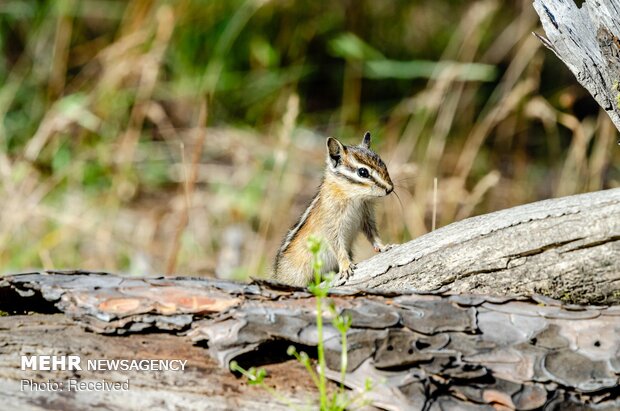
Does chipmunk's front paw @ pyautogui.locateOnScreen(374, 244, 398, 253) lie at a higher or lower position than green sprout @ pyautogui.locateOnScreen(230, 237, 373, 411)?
higher

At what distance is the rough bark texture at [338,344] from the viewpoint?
9.39 ft

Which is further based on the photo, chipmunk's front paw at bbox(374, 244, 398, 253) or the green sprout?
chipmunk's front paw at bbox(374, 244, 398, 253)

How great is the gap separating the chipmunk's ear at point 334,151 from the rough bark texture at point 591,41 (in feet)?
4.70

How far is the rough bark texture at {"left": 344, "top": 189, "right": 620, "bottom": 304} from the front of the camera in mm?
3166

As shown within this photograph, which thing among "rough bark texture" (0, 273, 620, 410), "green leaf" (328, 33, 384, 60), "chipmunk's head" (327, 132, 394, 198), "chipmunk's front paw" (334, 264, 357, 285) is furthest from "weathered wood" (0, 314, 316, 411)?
"green leaf" (328, 33, 384, 60)

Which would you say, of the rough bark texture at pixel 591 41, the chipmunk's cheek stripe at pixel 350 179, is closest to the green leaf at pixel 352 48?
the chipmunk's cheek stripe at pixel 350 179

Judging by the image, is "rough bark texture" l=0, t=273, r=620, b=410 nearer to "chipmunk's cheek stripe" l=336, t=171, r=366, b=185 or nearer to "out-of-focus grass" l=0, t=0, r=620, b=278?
"chipmunk's cheek stripe" l=336, t=171, r=366, b=185

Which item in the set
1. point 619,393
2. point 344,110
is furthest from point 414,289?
point 344,110

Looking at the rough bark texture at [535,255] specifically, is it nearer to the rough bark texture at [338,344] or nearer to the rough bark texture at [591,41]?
the rough bark texture at [338,344]

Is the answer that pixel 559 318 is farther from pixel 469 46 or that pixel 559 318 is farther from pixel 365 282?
pixel 469 46

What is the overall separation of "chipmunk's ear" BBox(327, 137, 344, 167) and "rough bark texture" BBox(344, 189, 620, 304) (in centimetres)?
142

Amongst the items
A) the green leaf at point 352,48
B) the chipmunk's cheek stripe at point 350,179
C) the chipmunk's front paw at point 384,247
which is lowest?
the chipmunk's front paw at point 384,247

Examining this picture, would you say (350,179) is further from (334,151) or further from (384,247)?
(384,247)

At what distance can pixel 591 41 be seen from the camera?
11.6 feet
